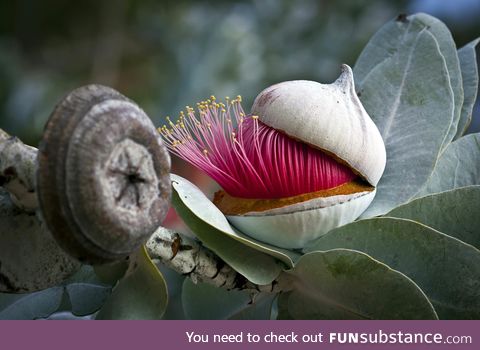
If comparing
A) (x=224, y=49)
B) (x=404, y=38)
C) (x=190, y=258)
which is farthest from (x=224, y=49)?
(x=190, y=258)

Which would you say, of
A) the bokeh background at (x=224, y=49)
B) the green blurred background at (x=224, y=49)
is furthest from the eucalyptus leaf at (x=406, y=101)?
the green blurred background at (x=224, y=49)

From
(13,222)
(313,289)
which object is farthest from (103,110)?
(313,289)

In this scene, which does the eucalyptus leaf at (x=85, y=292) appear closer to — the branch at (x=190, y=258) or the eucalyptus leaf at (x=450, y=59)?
the branch at (x=190, y=258)

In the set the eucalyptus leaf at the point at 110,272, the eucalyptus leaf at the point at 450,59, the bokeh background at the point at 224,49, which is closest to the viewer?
the eucalyptus leaf at the point at 110,272

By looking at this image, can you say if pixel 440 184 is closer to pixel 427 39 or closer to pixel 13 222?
pixel 427 39

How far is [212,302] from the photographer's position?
2.35 feet

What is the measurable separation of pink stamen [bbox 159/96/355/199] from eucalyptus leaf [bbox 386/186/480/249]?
56 mm

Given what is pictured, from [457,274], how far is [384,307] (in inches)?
2.5

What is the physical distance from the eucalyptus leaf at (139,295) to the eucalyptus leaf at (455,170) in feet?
0.85

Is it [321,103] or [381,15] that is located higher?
[321,103]

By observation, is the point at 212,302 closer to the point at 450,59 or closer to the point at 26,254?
the point at 26,254

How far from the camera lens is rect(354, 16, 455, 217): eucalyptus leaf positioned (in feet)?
2.21

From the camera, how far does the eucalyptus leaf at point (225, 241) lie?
0.59 metres

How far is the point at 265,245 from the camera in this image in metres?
0.63
